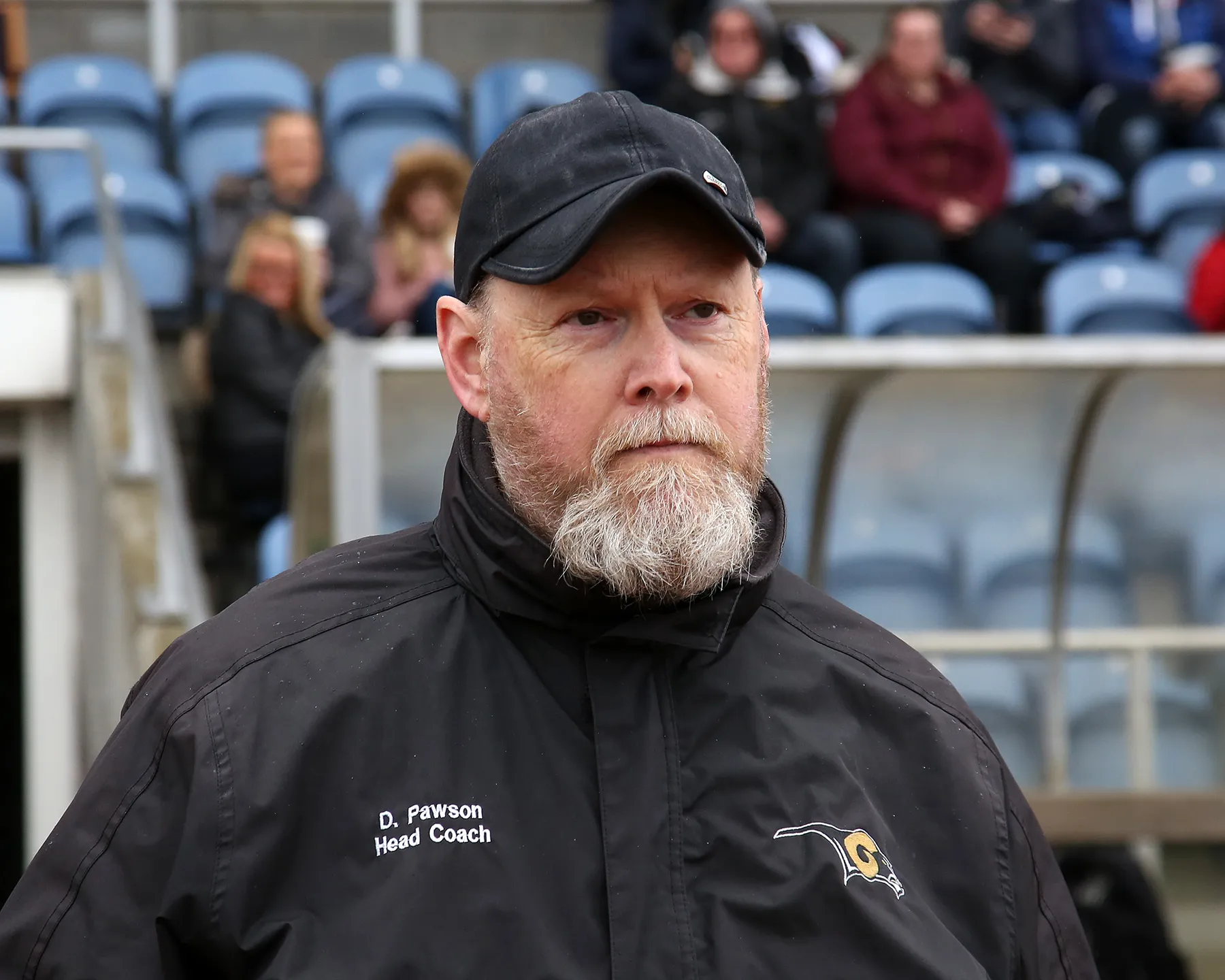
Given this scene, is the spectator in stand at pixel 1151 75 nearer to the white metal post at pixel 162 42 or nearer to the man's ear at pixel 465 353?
the white metal post at pixel 162 42

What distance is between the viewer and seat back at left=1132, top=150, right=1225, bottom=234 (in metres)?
7.84

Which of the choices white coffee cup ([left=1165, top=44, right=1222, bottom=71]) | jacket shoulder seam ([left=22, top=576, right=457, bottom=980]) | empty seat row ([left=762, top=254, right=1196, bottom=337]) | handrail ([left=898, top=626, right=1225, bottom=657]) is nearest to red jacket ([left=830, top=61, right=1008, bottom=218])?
empty seat row ([left=762, top=254, right=1196, bottom=337])

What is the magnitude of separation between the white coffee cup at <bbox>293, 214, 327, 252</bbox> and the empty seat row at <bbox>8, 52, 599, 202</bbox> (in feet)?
3.25

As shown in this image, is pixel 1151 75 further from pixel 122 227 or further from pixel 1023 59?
pixel 122 227

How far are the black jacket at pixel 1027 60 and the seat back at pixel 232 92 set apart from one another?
3141 mm

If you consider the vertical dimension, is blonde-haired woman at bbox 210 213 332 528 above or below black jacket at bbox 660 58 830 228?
below

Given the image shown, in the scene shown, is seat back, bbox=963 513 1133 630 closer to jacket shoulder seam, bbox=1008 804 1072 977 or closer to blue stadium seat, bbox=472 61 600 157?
jacket shoulder seam, bbox=1008 804 1072 977

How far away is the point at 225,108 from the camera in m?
8.30

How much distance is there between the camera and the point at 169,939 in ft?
4.93

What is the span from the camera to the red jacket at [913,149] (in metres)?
7.18

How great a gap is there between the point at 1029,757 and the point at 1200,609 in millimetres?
642

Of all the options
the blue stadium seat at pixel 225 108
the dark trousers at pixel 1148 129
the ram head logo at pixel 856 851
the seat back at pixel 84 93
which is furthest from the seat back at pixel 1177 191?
the ram head logo at pixel 856 851

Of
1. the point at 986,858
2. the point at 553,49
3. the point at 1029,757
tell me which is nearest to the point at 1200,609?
the point at 1029,757

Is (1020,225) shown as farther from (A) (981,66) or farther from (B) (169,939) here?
(B) (169,939)
